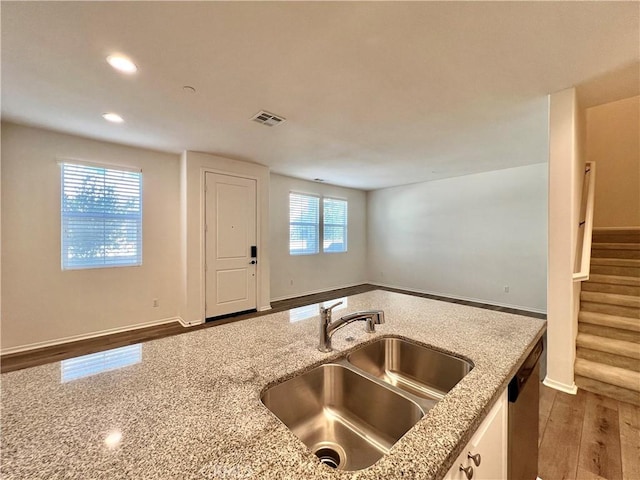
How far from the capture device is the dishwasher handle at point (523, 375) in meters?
0.99

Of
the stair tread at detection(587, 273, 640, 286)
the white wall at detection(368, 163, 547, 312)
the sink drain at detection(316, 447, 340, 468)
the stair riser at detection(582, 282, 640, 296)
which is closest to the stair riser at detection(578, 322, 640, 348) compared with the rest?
the stair riser at detection(582, 282, 640, 296)

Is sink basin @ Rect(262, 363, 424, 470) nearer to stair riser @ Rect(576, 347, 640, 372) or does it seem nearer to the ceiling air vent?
the ceiling air vent

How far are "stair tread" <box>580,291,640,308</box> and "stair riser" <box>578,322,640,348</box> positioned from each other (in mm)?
297

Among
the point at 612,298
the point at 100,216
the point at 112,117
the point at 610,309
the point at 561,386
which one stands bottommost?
the point at 561,386

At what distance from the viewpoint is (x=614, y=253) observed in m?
3.28

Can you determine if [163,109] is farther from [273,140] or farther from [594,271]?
[594,271]

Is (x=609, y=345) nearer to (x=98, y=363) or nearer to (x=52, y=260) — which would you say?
(x=98, y=363)

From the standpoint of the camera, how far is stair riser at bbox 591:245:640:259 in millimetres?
3162

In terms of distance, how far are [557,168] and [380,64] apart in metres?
1.73

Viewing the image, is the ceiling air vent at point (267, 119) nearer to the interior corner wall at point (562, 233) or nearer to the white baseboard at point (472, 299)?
the interior corner wall at point (562, 233)

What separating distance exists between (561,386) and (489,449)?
209 centimetres

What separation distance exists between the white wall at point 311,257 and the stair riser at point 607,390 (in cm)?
425

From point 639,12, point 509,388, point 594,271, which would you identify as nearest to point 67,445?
point 509,388

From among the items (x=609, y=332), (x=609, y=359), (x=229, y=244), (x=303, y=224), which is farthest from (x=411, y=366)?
(x=303, y=224)
